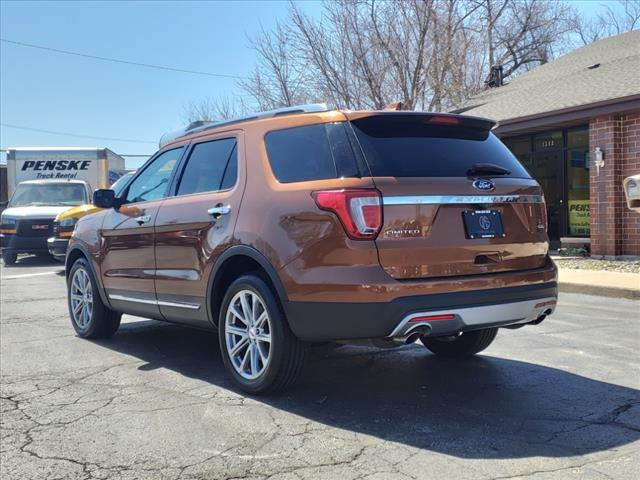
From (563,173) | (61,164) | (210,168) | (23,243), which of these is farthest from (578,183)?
(61,164)

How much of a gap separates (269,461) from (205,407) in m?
1.03

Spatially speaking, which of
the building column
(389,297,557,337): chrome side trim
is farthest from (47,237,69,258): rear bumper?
the building column

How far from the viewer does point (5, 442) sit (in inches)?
148

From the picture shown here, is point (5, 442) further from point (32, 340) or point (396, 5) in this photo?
point (396, 5)

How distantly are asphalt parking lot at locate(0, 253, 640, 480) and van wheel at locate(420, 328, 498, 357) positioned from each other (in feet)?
0.45

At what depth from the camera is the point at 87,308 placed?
6629 millimetres

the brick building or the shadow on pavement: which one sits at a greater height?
the brick building

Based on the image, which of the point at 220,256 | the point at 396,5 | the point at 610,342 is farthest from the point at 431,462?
the point at 396,5

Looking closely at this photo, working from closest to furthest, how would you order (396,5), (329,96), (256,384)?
(256,384) → (396,5) → (329,96)

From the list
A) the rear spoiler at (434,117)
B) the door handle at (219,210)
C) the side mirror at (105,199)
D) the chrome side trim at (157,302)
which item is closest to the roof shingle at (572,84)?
the rear spoiler at (434,117)

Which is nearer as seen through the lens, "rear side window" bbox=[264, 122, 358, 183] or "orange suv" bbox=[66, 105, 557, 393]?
"orange suv" bbox=[66, 105, 557, 393]

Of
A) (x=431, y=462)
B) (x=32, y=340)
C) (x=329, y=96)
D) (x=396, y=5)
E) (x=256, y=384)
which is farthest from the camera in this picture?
(x=329, y=96)

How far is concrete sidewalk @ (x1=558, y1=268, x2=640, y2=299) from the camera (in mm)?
9383

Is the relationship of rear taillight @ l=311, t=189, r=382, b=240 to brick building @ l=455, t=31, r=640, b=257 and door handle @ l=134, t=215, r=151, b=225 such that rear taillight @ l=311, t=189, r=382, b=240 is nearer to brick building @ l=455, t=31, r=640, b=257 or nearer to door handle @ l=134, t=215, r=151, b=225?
door handle @ l=134, t=215, r=151, b=225
